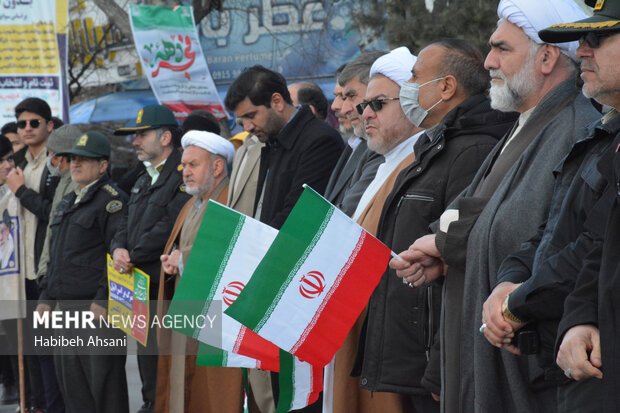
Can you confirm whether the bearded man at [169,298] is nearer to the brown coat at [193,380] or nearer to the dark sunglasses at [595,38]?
the brown coat at [193,380]

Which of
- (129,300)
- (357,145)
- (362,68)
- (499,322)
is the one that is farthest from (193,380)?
(499,322)

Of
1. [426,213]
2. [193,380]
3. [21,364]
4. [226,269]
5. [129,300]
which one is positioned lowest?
[21,364]

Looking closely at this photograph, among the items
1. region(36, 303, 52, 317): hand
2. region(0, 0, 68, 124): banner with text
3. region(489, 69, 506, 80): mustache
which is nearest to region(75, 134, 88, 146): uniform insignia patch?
region(36, 303, 52, 317): hand

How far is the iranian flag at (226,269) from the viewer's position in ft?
13.5

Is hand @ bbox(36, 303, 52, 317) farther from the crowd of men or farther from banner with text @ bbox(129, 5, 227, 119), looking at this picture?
banner with text @ bbox(129, 5, 227, 119)

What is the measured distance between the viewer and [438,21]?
25.9 feet

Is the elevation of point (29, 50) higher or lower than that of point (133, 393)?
higher

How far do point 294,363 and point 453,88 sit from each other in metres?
1.51

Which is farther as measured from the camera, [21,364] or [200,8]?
[200,8]

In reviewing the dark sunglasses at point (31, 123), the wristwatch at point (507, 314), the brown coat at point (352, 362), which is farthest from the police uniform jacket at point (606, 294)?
the dark sunglasses at point (31, 123)

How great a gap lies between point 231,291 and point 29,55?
6.80 metres

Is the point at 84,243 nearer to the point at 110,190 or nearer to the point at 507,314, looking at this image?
the point at 110,190

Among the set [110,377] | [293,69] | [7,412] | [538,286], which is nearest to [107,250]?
[110,377]

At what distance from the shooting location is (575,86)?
309 cm
